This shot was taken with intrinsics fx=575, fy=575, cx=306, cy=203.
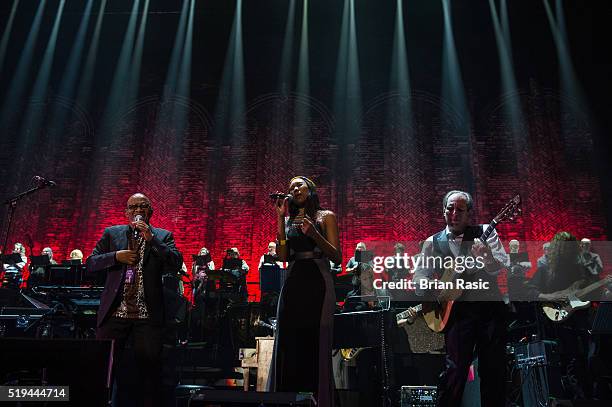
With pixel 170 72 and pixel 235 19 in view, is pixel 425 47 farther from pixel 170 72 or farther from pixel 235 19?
pixel 170 72

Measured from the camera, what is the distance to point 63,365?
2.51 m

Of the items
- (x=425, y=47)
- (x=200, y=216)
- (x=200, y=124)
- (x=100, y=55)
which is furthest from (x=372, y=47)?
(x=100, y=55)

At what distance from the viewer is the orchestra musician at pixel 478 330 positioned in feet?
12.2

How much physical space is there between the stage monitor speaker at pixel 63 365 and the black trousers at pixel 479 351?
87.7 inches

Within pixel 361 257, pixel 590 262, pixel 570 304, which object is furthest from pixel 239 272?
pixel 590 262

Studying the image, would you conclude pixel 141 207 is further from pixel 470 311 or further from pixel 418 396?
pixel 418 396

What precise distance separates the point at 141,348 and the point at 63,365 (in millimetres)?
1441

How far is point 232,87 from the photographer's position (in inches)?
551

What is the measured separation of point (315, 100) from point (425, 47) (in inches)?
117

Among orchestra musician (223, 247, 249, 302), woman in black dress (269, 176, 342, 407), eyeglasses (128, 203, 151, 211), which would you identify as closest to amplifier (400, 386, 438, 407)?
woman in black dress (269, 176, 342, 407)

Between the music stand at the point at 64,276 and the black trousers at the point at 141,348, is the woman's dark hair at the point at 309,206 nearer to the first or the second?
the black trousers at the point at 141,348

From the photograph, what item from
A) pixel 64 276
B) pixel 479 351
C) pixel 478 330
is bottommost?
pixel 479 351

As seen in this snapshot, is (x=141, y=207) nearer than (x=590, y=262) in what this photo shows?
Yes

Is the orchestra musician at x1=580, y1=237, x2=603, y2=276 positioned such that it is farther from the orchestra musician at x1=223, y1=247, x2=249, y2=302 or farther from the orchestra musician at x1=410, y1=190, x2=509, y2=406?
the orchestra musician at x1=223, y1=247, x2=249, y2=302
